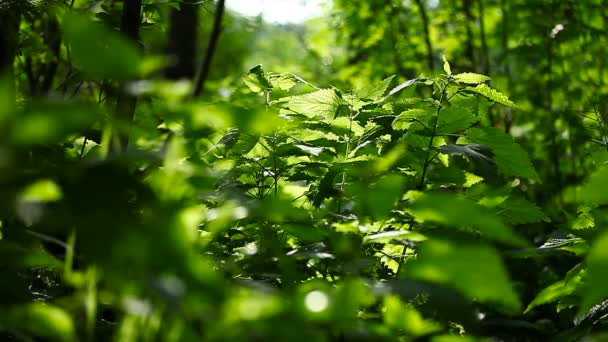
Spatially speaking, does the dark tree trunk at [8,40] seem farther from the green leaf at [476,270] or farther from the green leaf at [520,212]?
the green leaf at [476,270]

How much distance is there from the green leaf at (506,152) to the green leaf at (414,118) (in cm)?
10

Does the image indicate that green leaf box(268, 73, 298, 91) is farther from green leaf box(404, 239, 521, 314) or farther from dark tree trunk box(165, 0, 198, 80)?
dark tree trunk box(165, 0, 198, 80)

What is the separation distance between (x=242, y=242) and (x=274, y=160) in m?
0.19

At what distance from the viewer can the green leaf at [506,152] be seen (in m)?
1.27

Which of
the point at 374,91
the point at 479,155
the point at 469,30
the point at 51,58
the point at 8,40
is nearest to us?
the point at 479,155

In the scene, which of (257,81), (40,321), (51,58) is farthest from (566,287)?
(51,58)

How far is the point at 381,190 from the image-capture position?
748 mm

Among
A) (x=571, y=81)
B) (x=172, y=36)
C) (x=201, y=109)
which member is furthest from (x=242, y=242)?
(x=172, y=36)

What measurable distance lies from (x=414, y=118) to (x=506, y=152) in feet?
0.63

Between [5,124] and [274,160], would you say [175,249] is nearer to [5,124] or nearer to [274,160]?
[5,124]

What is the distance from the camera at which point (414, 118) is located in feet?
4.33

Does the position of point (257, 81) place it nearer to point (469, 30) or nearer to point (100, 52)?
point (100, 52)

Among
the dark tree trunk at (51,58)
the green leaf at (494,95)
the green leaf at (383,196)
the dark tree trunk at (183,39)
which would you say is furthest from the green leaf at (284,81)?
the dark tree trunk at (183,39)

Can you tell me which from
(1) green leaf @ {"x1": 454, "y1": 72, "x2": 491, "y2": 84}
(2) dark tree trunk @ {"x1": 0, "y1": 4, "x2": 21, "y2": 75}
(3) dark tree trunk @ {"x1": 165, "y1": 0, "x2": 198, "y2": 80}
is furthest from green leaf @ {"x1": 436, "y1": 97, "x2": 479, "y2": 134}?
(3) dark tree trunk @ {"x1": 165, "y1": 0, "x2": 198, "y2": 80}
